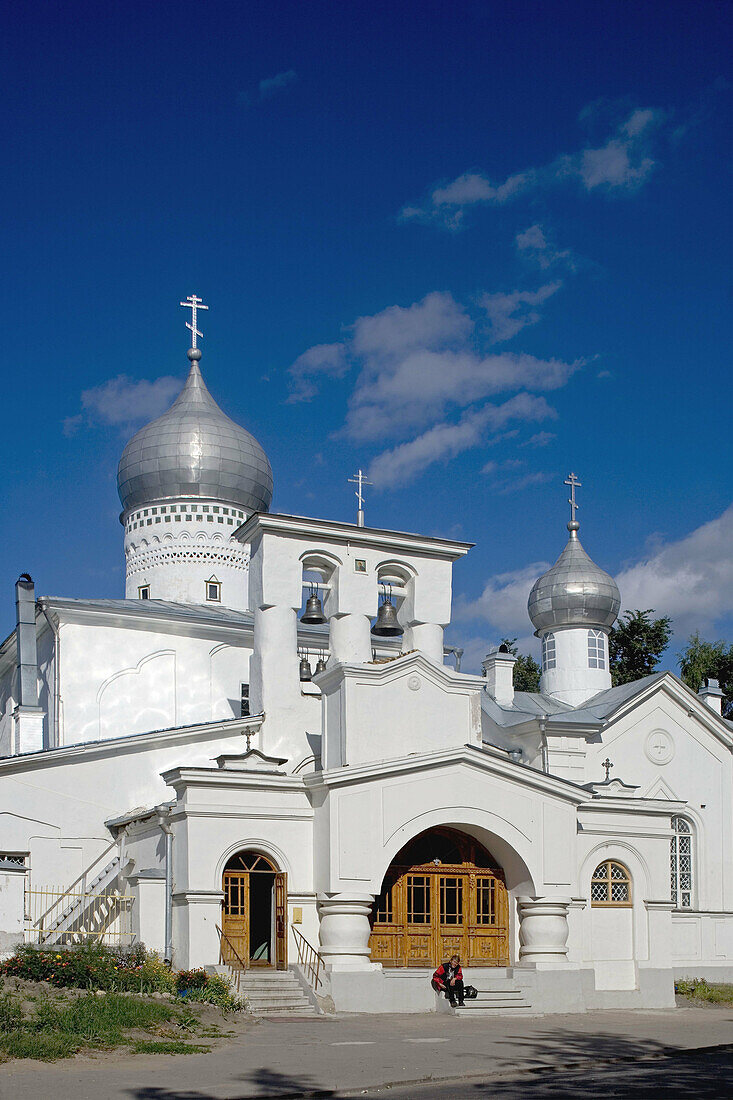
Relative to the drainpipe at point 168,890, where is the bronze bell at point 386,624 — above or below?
above

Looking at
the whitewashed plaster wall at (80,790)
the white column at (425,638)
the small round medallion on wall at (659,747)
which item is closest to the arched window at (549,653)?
the small round medallion on wall at (659,747)

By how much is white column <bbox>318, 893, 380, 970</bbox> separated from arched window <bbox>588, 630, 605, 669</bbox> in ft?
44.2

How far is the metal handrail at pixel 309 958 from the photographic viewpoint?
17.1m

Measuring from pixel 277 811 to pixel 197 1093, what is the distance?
8.06m

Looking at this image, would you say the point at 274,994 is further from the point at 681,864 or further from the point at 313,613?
the point at 681,864

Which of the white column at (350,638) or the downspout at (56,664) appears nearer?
the white column at (350,638)

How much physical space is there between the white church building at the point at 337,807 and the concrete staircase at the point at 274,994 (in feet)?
0.26

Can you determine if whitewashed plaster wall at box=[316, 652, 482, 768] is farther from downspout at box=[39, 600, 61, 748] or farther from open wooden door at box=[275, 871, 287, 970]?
downspout at box=[39, 600, 61, 748]

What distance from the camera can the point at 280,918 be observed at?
709 inches

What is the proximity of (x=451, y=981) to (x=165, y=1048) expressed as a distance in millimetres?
5379

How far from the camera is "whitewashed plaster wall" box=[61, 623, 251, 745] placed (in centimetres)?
2345

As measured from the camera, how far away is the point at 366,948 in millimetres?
17531

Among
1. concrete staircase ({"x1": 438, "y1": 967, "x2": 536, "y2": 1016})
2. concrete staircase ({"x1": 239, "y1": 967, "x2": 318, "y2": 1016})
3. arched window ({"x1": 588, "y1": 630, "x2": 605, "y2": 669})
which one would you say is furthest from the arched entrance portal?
arched window ({"x1": 588, "y1": 630, "x2": 605, "y2": 669})

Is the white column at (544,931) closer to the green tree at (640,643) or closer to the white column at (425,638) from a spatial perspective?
the white column at (425,638)
